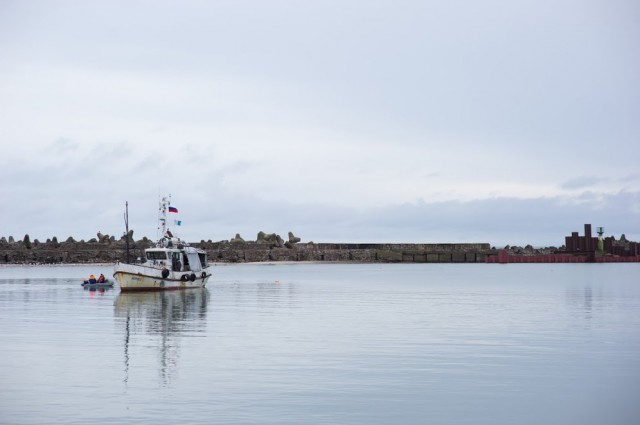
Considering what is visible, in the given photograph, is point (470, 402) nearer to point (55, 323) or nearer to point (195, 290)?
point (55, 323)

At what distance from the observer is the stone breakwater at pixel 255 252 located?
16600 centimetres

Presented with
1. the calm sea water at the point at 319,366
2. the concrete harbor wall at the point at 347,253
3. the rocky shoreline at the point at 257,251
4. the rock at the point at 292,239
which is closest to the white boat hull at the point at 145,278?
the calm sea water at the point at 319,366

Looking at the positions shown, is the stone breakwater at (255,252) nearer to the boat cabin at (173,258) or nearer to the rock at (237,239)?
the rock at (237,239)

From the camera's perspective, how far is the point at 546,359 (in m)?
29.4

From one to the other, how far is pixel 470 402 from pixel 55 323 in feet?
88.0

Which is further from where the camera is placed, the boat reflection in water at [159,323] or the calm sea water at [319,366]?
the boat reflection in water at [159,323]

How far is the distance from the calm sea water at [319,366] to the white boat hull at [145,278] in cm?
1906

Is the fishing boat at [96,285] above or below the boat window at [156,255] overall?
below

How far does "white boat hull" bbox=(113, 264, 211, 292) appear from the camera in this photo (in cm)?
7106

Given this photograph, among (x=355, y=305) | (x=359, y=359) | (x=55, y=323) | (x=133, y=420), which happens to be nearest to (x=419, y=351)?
(x=359, y=359)

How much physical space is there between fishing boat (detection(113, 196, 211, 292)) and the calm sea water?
19.2 m

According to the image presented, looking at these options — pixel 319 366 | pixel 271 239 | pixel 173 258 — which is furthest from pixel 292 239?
pixel 319 366

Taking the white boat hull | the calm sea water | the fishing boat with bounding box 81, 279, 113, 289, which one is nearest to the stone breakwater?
the fishing boat with bounding box 81, 279, 113, 289

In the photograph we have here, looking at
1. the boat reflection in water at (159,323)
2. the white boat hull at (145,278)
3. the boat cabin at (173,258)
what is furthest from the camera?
the boat cabin at (173,258)
